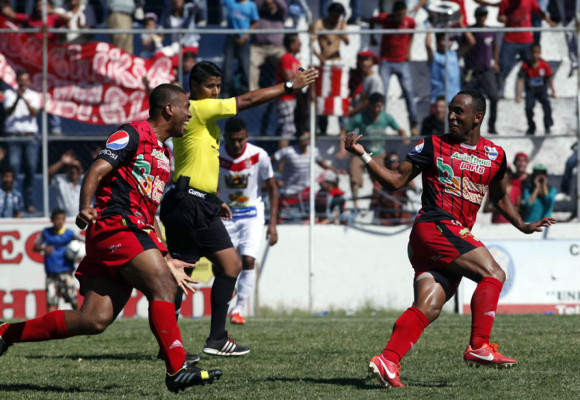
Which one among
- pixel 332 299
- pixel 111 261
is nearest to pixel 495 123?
→ pixel 332 299

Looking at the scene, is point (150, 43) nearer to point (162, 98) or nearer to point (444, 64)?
point (444, 64)

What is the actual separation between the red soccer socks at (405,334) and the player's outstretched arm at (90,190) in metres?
2.06

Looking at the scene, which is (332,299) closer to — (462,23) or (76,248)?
(76,248)

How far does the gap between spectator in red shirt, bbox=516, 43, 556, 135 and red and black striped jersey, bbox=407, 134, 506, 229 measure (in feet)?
29.6

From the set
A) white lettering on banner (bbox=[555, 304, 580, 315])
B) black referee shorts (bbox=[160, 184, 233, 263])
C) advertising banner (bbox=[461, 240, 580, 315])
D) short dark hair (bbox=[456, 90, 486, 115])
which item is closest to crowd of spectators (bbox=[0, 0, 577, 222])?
advertising banner (bbox=[461, 240, 580, 315])

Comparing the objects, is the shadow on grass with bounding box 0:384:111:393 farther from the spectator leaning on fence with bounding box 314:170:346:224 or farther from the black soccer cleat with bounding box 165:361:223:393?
the spectator leaning on fence with bounding box 314:170:346:224

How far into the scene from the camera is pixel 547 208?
14906 mm

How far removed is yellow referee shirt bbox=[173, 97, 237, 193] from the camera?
7773mm

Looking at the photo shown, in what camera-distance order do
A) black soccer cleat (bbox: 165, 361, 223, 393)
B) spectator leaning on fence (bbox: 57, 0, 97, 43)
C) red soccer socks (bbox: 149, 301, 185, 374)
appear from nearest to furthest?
black soccer cleat (bbox: 165, 361, 223, 393), red soccer socks (bbox: 149, 301, 185, 374), spectator leaning on fence (bbox: 57, 0, 97, 43)

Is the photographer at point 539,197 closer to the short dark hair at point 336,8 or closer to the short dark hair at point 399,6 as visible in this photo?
the short dark hair at point 399,6

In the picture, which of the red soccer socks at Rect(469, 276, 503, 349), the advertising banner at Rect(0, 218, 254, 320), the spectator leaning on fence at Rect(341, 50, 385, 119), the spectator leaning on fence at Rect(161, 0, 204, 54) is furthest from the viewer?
the spectator leaning on fence at Rect(161, 0, 204, 54)

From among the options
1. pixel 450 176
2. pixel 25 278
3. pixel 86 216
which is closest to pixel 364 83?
pixel 25 278

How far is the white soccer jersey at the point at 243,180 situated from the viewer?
11062 millimetres

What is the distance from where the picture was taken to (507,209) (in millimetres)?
7258
